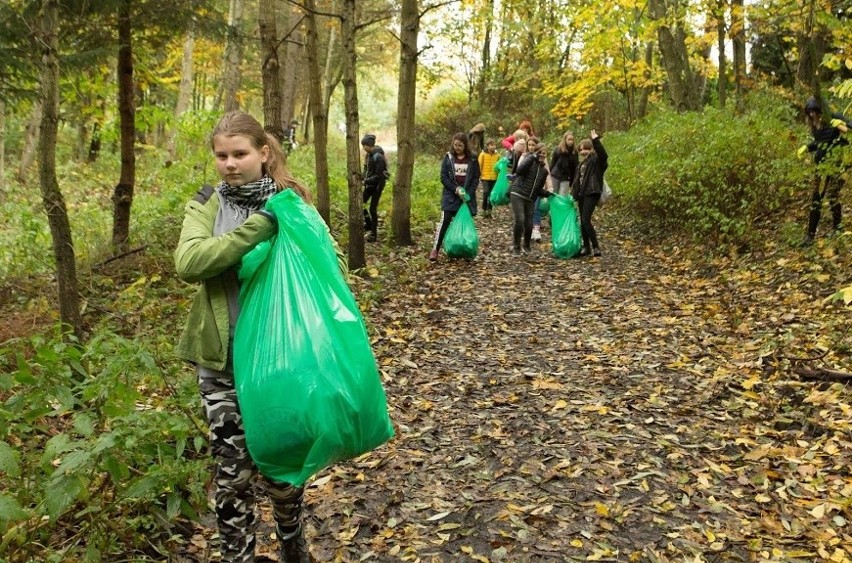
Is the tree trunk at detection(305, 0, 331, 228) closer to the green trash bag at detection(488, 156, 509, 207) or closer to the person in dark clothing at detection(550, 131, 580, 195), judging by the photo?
the person in dark clothing at detection(550, 131, 580, 195)

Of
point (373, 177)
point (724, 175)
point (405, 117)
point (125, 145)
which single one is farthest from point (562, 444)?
point (125, 145)

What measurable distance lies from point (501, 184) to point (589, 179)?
4.61 m

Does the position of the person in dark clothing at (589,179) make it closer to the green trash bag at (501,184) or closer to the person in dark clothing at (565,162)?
the person in dark clothing at (565,162)

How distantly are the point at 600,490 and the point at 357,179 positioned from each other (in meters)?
5.09

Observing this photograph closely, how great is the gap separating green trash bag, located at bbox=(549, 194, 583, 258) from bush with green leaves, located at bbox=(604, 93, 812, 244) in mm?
1596

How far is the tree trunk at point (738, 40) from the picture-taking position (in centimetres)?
1093

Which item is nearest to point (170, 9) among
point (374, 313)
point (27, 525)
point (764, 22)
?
point (374, 313)

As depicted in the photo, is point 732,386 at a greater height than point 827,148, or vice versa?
point 827,148

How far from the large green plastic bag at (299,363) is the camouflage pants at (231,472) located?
21 cm

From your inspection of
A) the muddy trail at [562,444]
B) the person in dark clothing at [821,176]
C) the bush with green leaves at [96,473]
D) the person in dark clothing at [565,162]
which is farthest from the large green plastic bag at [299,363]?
the person in dark clothing at [565,162]

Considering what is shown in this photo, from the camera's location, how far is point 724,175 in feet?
29.2

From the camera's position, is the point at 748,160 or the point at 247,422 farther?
the point at 748,160

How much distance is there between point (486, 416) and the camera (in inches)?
190

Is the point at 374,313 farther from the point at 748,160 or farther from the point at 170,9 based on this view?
the point at 748,160
